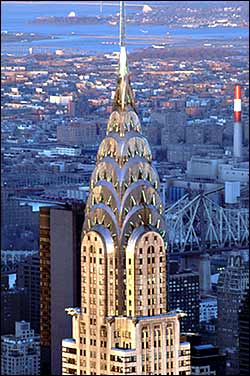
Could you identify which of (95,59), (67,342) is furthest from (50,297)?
(67,342)

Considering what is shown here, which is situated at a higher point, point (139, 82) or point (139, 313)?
point (139, 82)

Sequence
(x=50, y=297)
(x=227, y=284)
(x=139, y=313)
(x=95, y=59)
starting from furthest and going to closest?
(x=227, y=284) → (x=50, y=297) → (x=95, y=59) → (x=139, y=313)

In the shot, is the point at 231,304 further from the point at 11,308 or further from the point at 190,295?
the point at 190,295

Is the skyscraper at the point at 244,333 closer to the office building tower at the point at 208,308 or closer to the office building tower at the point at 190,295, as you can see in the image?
the office building tower at the point at 208,308

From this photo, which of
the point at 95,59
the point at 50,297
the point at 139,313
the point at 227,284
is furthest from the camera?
the point at 227,284

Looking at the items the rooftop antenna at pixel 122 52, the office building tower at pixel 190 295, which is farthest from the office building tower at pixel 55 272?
the rooftop antenna at pixel 122 52

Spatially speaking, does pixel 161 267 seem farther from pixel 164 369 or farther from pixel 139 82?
pixel 139 82

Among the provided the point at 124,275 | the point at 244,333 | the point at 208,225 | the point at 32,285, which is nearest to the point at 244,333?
the point at 244,333
